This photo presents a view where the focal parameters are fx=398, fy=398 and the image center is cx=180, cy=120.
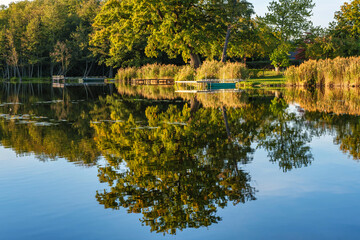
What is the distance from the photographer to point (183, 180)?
7480mm

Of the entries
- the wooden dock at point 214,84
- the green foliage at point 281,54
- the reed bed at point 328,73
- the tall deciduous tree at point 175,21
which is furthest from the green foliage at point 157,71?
the green foliage at point 281,54

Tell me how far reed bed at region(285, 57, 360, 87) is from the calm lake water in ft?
64.1

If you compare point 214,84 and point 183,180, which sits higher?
point 214,84

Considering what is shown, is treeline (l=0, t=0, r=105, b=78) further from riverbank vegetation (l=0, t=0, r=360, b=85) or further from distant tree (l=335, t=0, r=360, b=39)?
distant tree (l=335, t=0, r=360, b=39)

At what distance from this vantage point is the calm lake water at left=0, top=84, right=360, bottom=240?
18.0ft

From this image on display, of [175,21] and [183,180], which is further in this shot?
[175,21]

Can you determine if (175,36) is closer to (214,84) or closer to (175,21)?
(175,21)

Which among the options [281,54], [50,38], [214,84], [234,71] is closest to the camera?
[214,84]

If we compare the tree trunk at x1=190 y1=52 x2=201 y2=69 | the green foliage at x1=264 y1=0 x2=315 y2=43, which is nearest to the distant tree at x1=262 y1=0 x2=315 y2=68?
the green foliage at x1=264 y1=0 x2=315 y2=43

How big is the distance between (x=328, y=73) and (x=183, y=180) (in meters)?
29.4

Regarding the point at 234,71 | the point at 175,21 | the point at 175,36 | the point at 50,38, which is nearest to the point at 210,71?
the point at 234,71

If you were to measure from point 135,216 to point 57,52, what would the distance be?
71.6 m

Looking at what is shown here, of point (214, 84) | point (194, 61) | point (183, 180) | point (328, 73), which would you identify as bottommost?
point (183, 180)

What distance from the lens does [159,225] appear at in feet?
18.2
